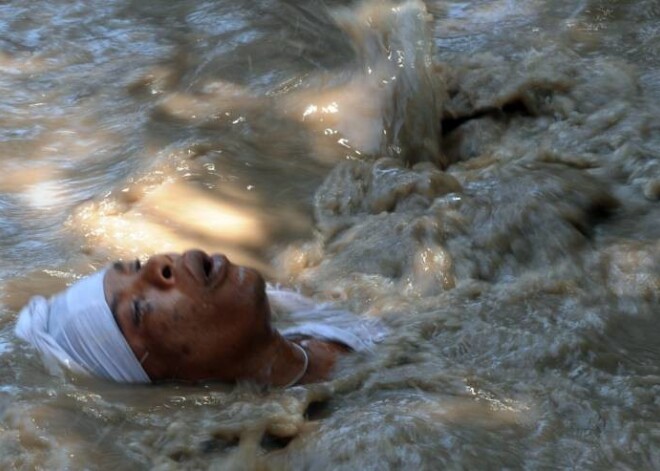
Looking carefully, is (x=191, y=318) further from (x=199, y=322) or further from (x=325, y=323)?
(x=325, y=323)

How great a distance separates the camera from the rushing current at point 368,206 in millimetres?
3021

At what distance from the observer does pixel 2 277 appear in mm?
3869

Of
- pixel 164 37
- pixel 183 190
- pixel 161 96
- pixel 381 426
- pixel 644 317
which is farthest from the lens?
pixel 164 37

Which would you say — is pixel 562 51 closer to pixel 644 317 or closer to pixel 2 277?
pixel 644 317

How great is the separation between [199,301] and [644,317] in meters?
1.37

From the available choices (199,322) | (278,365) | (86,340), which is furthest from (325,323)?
(86,340)

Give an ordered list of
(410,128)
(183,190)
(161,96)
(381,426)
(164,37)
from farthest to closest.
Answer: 1. (164,37)
2. (161,96)
3. (410,128)
4. (183,190)
5. (381,426)

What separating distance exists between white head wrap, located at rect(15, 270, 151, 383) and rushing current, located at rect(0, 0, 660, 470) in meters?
0.06

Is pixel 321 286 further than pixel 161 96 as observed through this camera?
No

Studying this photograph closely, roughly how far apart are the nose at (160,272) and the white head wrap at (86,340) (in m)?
0.16

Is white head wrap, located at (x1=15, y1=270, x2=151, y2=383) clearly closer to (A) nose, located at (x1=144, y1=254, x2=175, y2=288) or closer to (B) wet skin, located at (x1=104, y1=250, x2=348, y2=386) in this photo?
(B) wet skin, located at (x1=104, y1=250, x2=348, y2=386)

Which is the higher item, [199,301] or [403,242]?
[199,301]

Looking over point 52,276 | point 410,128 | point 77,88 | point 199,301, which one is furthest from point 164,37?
point 199,301

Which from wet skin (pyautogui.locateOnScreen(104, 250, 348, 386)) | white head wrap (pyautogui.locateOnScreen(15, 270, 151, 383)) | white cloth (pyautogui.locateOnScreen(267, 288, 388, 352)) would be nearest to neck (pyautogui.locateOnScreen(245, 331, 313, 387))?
wet skin (pyautogui.locateOnScreen(104, 250, 348, 386))
